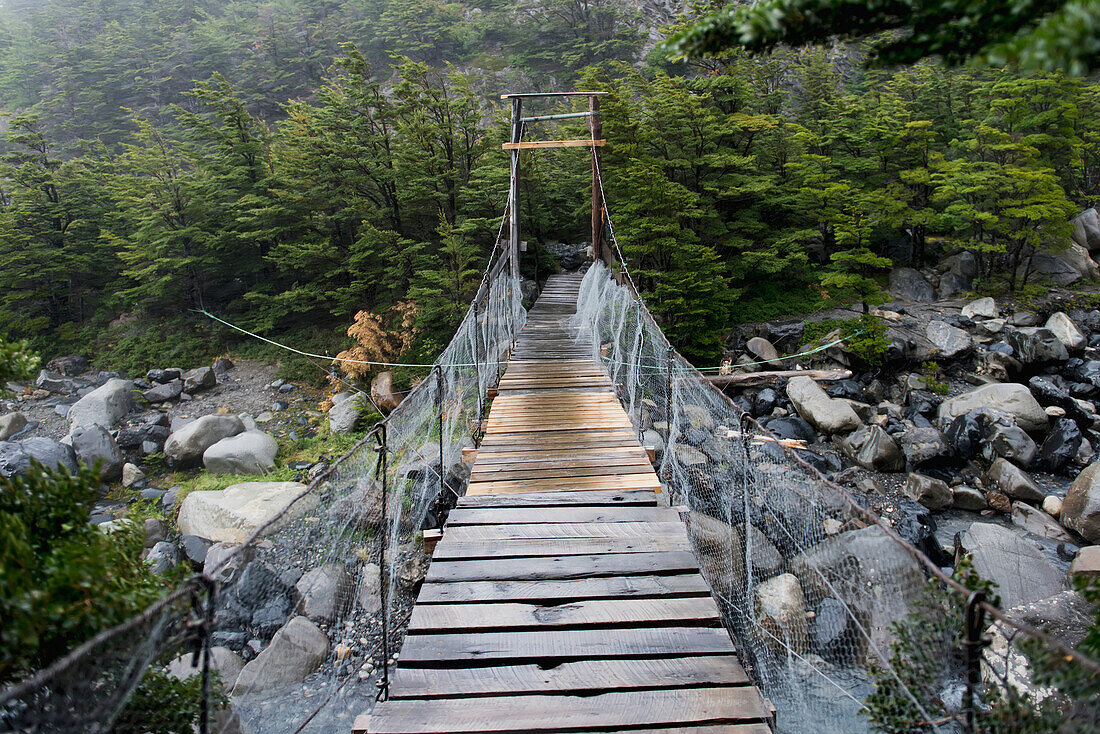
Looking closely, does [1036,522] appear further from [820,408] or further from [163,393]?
[163,393]

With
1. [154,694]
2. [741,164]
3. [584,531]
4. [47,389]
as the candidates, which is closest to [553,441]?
[584,531]

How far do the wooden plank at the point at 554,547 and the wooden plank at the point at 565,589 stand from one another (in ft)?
0.57

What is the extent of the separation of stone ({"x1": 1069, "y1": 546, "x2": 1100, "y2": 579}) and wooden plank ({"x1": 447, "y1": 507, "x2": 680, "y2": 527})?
3.86 metres

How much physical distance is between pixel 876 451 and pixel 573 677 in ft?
18.4

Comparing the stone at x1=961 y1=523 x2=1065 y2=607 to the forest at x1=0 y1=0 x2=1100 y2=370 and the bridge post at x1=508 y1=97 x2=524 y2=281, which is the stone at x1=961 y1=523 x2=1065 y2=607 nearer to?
the forest at x1=0 y1=0 x2=1100 y2=370

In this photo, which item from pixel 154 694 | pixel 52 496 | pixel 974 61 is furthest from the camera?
pixel 154 694

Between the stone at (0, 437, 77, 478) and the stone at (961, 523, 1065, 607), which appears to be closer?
the stone at (961, 523, 1065, 607)

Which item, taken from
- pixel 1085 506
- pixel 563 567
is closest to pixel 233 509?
pixel 563 567

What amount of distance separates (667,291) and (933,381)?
13.3 ft

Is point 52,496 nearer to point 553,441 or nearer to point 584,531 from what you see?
point 584,531

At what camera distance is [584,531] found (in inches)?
99.1

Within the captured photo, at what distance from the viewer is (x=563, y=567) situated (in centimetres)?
226

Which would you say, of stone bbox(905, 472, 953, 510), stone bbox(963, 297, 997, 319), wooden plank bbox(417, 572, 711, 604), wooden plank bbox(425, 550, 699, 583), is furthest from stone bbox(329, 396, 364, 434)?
stone bbox(963, 297, 997, 319)

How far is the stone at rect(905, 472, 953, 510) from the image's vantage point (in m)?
5.38
